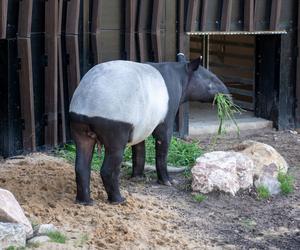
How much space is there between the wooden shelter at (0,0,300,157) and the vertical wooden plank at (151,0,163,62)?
0.04 ft

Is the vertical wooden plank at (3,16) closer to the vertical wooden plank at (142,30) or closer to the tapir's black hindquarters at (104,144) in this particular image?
the vertical wooden plank at (142,30)

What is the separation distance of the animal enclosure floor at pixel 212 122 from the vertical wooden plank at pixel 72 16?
8.52 ft

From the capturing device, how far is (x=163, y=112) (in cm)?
732

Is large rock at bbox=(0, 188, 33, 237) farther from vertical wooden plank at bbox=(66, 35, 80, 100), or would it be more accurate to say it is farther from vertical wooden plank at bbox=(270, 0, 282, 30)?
vertical wooden plank at bbox=(270, 0, 282, 30)

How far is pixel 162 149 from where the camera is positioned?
303 inches

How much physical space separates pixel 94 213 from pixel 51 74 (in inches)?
119

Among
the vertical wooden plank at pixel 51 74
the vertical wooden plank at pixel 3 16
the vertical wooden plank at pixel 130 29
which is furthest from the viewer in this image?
the vertical wooden plank at pixel 130 29

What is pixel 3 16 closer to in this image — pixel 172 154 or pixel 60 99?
pixel 60 99

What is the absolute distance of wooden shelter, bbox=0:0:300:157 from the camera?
8.80m

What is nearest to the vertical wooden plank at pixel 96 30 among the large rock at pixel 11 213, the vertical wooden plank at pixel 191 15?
the vertical wooden plank at pixel 191 15

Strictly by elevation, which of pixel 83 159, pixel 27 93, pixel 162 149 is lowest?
pixel 162 149

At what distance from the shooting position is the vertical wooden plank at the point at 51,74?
890cm

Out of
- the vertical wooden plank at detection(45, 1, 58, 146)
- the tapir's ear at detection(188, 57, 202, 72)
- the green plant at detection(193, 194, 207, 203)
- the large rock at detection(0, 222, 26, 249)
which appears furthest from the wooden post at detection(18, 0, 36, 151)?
the large rock at detection(0, 222, 26, 249)

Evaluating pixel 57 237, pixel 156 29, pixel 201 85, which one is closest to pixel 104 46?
pixel 156 29
